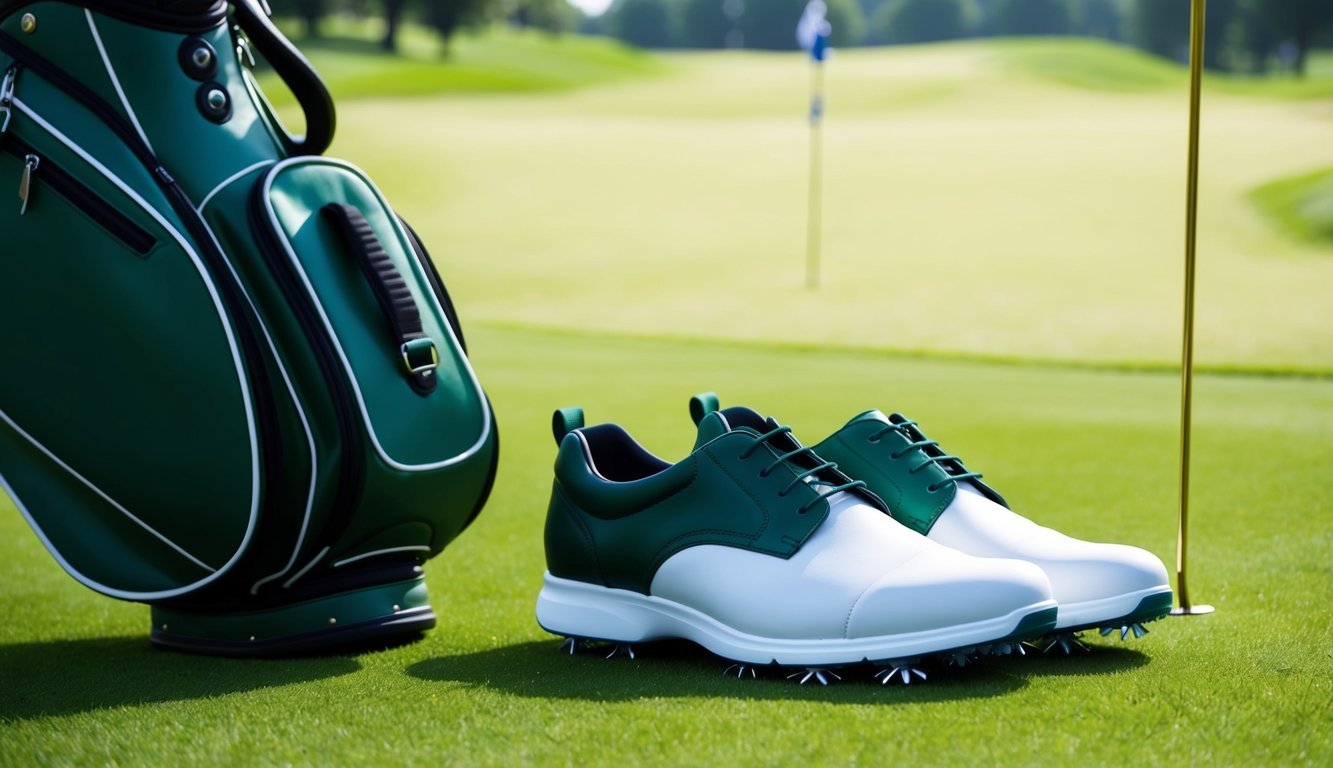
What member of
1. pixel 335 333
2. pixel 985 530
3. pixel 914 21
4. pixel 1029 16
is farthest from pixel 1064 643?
pixel 1029 16

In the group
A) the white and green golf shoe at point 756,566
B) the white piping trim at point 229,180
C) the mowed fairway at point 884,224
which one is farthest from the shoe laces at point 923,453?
the mowed fairway at point 884,224

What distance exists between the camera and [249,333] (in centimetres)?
210

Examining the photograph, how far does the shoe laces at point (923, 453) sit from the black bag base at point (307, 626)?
33.4 inches

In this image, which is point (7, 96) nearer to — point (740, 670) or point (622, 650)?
point (622, 650)

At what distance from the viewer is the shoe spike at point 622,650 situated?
211cm

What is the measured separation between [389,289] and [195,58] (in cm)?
51

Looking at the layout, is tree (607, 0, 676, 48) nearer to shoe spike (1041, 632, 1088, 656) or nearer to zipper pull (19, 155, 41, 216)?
zipper pull (19, 155, 41, 216)

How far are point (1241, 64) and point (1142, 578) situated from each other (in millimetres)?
88343

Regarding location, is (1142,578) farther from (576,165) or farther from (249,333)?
(576,165)

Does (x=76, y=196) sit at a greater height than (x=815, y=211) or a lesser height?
greater

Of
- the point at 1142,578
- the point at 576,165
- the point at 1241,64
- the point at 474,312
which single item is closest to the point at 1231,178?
the point at 576,165

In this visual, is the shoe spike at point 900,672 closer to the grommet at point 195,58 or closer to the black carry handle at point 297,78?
the black carry handle at point 297,78

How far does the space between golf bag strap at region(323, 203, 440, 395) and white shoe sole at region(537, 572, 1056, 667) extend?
422mm

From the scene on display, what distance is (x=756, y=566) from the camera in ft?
6.40
